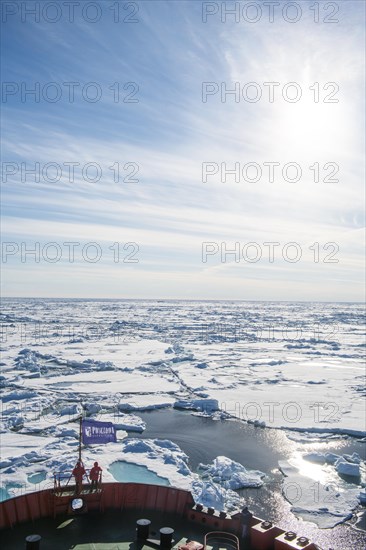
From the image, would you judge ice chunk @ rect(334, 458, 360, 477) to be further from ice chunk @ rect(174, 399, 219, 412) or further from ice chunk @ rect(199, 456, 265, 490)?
ice chunk @ rect(174, 399, 219, 412)

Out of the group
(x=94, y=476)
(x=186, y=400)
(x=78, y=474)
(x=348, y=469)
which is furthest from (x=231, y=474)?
(x=186, y=400)

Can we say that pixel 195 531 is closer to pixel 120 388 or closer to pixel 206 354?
pixel 120 388

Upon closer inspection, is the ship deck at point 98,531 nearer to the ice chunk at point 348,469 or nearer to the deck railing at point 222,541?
the deck railing at point 222,541

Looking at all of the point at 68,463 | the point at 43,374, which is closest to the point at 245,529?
the point at 68,463

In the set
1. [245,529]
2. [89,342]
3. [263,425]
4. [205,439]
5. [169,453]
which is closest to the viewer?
[245,529]

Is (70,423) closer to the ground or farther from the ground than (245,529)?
closer to the ground

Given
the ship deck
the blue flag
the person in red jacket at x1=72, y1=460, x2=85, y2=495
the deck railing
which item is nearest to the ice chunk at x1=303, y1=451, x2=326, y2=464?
the ship deck
